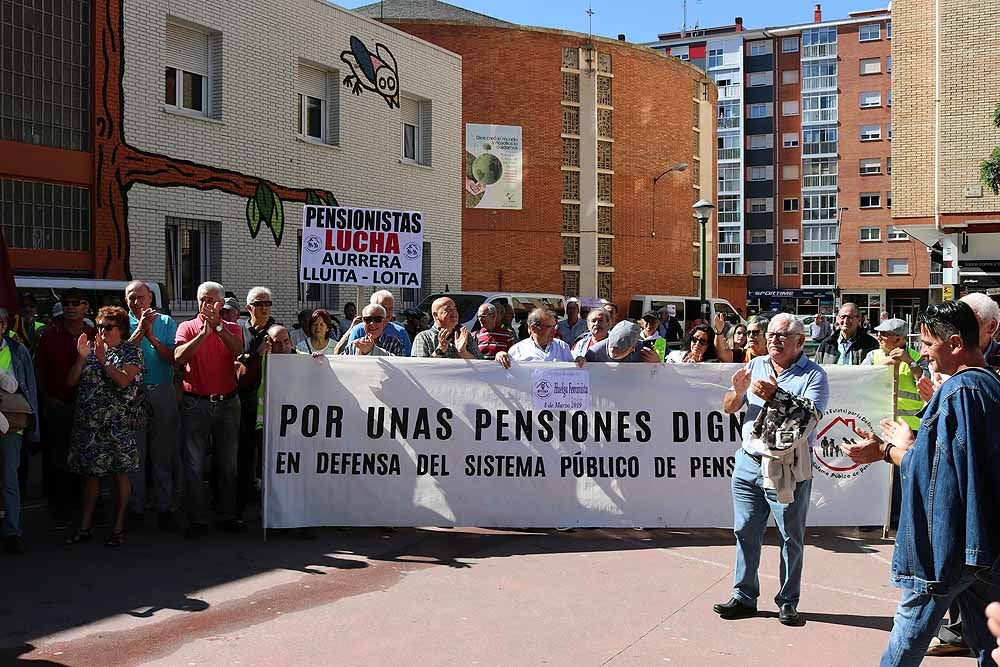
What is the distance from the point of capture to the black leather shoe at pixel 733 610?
615 cm

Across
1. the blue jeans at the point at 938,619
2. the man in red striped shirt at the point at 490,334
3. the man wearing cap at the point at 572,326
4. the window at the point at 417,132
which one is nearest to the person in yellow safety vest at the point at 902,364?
the man in red striped shirt at the point at 490,334

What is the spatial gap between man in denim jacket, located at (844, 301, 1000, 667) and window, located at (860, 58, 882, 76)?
267 feet

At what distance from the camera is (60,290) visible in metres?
14.5

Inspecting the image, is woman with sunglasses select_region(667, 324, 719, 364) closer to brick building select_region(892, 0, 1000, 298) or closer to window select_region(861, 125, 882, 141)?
brick building select_region(892, 0, 1000, 298)

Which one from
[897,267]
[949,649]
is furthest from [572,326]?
[897,267]

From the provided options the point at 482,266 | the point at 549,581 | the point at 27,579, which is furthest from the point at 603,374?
the point at 482,266

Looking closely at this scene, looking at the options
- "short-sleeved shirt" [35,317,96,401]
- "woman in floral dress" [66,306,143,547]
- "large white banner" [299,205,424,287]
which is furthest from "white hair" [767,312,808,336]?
"short-sleeved shirt" [35,317,96,401]

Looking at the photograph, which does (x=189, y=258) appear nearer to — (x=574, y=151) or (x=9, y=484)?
(x=9, y=484)

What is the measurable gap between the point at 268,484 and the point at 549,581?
2.53m

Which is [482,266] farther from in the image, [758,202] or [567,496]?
[758,202]

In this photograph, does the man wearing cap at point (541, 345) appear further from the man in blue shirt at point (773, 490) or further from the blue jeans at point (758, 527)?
the blue jeans at point (758, 527)

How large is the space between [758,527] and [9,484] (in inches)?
220

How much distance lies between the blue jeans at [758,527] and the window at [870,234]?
245 feet

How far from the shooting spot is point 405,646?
5531 mm
